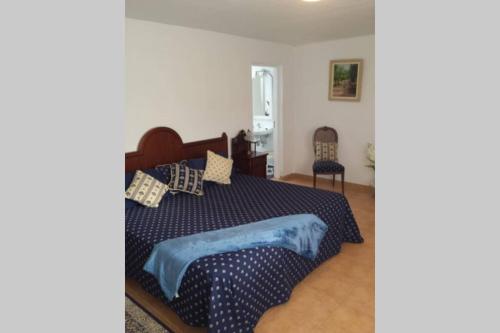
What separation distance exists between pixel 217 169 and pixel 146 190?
41.2 inches

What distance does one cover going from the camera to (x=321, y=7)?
3.47m

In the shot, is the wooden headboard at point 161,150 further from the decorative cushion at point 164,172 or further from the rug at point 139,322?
the rug at point 139,322

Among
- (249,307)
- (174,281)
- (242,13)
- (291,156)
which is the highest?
(242,13)

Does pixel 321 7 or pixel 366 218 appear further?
pixel 366 218

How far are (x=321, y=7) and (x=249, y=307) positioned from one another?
2.86 meters

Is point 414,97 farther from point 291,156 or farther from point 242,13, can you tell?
point 291,156

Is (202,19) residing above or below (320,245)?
above

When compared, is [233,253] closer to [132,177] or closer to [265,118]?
[132,177]

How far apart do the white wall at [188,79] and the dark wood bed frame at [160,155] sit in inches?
4.0

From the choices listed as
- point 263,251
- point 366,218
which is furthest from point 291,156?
point 263,251

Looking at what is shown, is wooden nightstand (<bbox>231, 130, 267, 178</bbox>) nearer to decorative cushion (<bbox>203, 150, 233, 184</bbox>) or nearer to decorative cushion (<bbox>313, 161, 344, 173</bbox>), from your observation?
decorative cushion (<bbox>203, 150, 233, 184</bbox>)

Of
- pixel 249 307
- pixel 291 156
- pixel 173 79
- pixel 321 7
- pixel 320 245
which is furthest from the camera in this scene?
pixel 291 156

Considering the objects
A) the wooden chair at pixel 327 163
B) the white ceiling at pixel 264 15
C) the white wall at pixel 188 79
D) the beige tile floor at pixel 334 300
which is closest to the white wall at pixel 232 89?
the white wall at pixel 188 79

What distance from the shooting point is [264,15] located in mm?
3732
